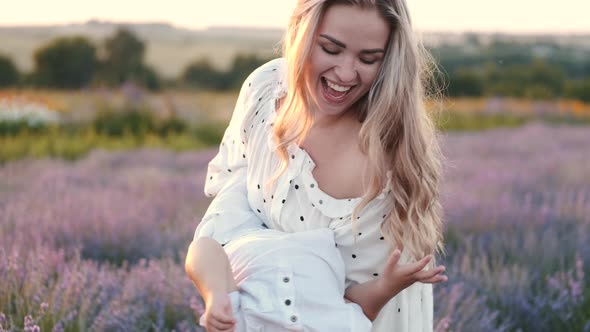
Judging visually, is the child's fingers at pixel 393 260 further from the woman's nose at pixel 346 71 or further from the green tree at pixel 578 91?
the green tree at pixel 578 91

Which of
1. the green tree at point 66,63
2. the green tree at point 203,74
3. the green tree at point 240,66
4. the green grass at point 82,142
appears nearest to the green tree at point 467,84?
the green tree at point 240,66

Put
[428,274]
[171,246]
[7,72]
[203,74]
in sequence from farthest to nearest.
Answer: [203,74]
[7,72]
[171,246]
[428,274]

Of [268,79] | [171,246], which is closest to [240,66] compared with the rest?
[171,246]

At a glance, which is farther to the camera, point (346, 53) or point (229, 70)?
point (229, 70)

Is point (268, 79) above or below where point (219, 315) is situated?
above

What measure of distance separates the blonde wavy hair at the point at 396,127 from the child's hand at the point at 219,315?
46cm

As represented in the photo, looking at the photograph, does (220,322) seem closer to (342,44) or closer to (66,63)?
(342,44)

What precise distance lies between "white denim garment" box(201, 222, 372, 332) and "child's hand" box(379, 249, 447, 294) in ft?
0.39

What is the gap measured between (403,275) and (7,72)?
13.4 meters

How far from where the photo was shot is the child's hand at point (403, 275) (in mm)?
2180

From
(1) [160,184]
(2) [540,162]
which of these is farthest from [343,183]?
(2) [540,162]

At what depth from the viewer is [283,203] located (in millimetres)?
2469

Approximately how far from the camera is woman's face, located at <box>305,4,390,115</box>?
2314 mm

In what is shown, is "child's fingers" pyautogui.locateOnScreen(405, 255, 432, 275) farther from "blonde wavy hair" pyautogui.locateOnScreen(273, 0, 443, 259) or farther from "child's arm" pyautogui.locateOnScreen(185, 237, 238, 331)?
"child's arm" pyautogui.locateOnScreen(185, 237, 238, 331)
